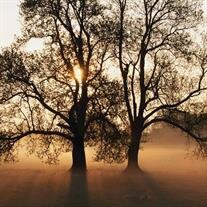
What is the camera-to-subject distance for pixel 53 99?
146 feet

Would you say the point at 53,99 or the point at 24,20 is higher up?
the point at 24,20

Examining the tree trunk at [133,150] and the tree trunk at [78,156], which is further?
the tree trunk at [133,150]

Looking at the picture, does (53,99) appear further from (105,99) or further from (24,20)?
(24,20)

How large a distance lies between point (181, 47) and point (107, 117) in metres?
9.82

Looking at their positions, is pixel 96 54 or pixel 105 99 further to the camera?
pixel 96 54

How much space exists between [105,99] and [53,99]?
4.29m

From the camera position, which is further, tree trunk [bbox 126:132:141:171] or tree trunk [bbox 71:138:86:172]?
tree trunk [bbox 126:132:141:171]

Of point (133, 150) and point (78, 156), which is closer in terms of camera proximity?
point (78, 156)

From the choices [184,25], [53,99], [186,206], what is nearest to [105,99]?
[53,99]

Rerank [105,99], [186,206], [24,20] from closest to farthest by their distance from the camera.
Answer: [186,206] < [105,99] < [24,20]

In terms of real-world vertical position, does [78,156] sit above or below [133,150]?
below

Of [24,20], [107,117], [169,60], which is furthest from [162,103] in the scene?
[24,20]

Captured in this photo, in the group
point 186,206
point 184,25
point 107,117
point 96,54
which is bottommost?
point 186,206

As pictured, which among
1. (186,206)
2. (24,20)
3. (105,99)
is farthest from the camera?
(24,20)
